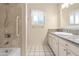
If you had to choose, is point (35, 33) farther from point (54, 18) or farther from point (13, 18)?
point (13, 18)

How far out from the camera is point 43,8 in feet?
5.33

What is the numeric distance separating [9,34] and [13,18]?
308mm

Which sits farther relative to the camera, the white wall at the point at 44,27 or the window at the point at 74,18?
the window at the point at 74,18

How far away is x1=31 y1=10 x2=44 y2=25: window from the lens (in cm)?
168

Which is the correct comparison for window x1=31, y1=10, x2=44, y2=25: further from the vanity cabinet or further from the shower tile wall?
the shower tile wall

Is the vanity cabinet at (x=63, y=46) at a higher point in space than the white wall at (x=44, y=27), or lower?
lower

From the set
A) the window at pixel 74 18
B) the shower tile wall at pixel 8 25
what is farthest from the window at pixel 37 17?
the window at pixel 74 18

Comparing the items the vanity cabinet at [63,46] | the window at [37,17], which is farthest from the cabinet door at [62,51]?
the window at [37,17]

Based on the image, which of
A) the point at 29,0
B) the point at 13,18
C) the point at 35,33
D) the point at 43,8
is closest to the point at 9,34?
the point at 13,18

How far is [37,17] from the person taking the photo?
5.61 ft

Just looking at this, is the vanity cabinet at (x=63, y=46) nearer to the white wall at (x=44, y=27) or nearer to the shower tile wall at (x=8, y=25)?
the white wall at (x=44, y=27)

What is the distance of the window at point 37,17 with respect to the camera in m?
1.68

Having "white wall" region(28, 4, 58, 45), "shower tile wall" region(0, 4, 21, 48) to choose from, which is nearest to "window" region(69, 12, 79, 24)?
"white wall" region(28, 4, 58, 45)

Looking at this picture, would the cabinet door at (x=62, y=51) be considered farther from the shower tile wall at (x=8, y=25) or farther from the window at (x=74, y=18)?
the shower tile wall at (x=8, y=25)
